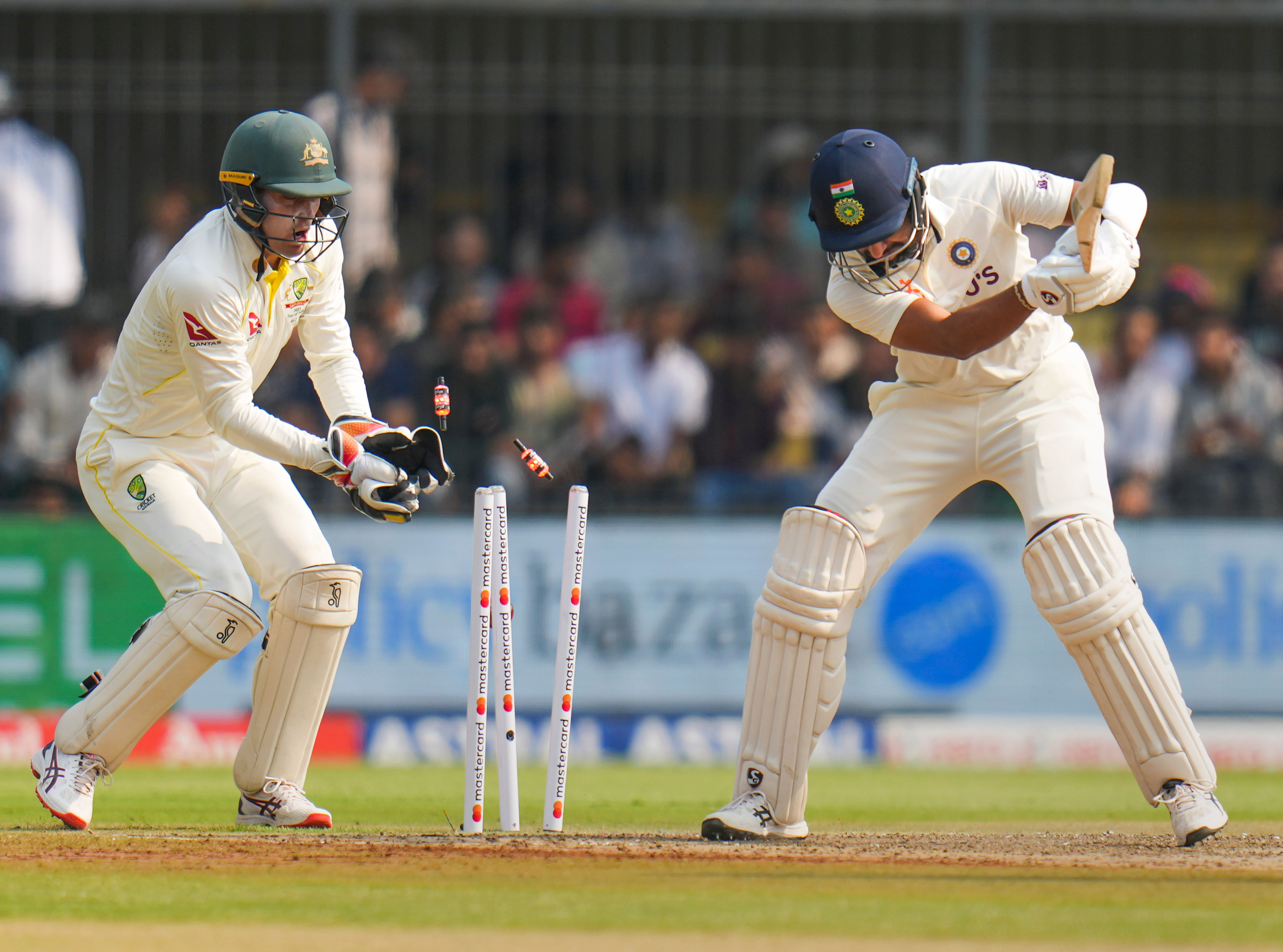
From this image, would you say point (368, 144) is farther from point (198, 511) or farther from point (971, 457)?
point (971, 457)

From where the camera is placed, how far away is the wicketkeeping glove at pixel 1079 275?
4707 mm

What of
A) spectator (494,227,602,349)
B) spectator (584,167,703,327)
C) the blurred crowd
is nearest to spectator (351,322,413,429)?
the blurred crowd

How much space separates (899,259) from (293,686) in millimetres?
2302

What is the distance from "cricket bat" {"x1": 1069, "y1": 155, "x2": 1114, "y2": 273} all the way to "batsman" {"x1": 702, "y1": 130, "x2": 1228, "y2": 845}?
0.19 ft

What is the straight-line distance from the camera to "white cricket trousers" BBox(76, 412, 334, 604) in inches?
206

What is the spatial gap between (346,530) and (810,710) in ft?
Answer: 15.3

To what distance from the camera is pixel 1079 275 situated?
15.4 feet

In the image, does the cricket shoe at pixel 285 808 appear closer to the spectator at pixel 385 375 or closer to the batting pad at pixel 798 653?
the batting pad at pixel 798 653

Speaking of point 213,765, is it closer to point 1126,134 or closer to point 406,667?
point 406,667

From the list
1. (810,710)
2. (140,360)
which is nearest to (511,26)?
(140,360)

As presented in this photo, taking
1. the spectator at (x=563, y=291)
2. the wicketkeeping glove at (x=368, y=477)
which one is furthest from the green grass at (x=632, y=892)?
the spectator at (x=563, y=291)

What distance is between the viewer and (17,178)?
9.86 metres

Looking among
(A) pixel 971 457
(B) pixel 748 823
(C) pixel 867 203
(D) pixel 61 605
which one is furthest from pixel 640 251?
(B) pixel 748 823

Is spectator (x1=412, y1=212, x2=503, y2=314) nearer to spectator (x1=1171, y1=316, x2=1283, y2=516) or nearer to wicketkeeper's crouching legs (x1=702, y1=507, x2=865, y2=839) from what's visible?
spectator (x1=1171, y1=316, x2=1283, y2=516)
